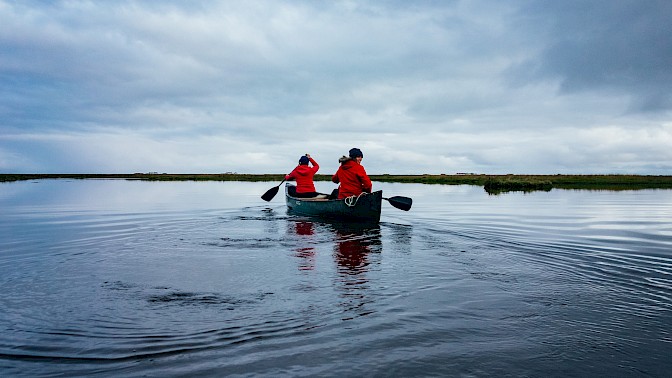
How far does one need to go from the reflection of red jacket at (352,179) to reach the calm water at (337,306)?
4385 mm

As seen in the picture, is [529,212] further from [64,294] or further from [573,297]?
[64,294]

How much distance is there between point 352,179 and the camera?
65.4 ft

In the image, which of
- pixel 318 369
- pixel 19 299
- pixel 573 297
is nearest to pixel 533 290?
pixel 573 297

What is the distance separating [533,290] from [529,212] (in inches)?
706

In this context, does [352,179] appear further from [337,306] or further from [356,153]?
[337,306]

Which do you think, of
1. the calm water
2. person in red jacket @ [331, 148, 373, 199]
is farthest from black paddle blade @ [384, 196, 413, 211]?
the calm water

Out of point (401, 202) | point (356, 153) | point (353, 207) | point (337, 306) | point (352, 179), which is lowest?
point (337, 306)

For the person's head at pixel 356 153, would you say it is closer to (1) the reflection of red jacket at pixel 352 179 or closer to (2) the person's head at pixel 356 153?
(2) the person's head at pixel 356 153

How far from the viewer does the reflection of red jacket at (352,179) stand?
19.5m

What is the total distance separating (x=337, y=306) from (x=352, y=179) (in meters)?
12.5

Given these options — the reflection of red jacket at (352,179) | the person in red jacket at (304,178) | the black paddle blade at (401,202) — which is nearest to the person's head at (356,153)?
the reflection of red jacket at (352,179)

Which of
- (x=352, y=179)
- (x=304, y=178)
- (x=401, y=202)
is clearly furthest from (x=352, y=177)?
(x=304, y=178)

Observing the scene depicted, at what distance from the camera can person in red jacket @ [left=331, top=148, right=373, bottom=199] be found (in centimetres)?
1945

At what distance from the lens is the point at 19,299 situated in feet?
26.5
